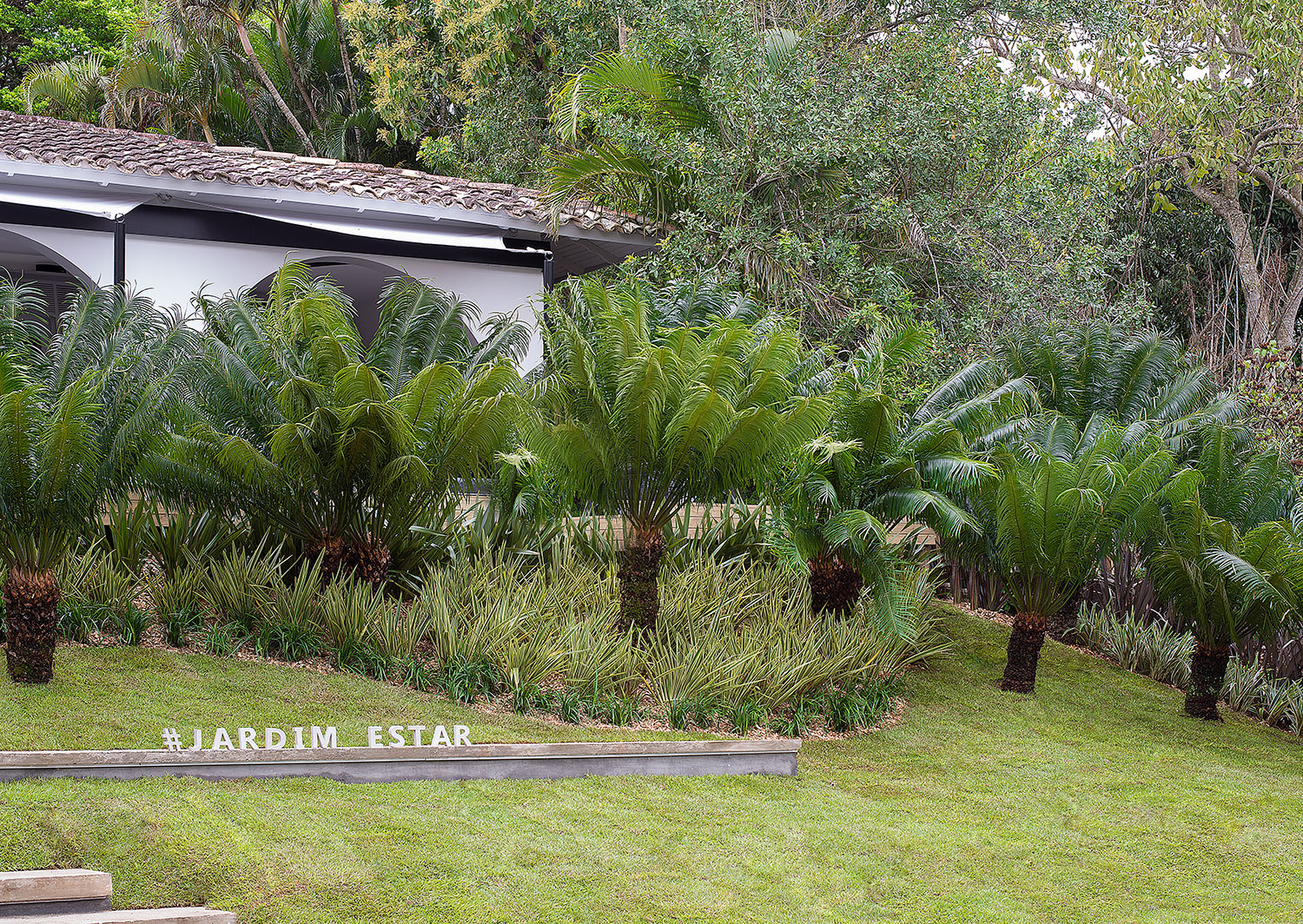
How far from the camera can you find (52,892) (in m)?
4.07

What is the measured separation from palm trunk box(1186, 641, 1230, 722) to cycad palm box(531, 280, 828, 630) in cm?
377

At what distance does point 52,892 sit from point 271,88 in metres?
20.1

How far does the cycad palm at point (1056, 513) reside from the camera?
8469 mm

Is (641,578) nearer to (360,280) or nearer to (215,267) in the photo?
(215,267)

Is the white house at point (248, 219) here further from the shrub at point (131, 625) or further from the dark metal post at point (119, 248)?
the shrub at point (131, 625)

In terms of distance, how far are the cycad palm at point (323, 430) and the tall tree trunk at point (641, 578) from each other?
128 cm

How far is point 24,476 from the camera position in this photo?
6.29 meters

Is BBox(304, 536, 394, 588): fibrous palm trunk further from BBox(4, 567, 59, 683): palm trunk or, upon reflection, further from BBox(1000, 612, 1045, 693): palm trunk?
BBox(1000, 612, 1045, 693): palm trunk

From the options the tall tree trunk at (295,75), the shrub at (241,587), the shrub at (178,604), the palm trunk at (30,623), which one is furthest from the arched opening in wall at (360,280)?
the palm trunk at (30,623)

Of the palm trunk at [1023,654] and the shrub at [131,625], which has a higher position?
the shrub at [131,625]

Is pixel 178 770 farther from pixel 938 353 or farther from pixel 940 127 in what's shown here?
pixel 940 127

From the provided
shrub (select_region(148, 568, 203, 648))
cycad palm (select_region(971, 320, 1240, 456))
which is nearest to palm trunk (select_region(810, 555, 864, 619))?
cycad palm (select_region(971, 320, 1240, 456))

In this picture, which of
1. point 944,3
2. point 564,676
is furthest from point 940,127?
point 564,676

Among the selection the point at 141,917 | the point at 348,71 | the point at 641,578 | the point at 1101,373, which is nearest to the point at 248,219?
the point at 641,578
